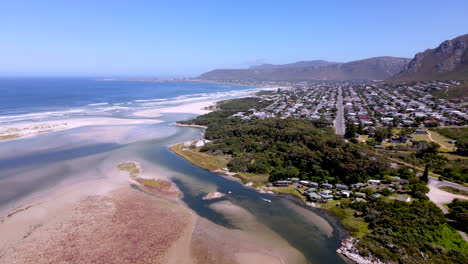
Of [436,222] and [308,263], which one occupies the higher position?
[436,222]

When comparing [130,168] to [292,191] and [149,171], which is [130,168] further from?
[292,191]

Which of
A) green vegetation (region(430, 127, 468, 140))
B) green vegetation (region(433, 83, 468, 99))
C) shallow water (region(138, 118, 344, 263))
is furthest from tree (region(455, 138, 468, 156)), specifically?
green vegetation (region(433, 83, 468, 99))

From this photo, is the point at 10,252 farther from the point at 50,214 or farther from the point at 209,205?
the point at 209,205

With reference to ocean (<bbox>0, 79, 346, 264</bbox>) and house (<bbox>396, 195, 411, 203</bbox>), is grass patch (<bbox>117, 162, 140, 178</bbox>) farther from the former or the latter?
house (<bbox>396, 195, 411, 203</bbox>)

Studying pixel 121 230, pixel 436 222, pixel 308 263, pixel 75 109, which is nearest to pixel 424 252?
pixel 436 222

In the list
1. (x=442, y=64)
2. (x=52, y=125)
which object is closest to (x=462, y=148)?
(x=52, y=125)

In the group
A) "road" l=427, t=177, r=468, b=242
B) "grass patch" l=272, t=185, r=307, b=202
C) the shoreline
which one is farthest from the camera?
the shoreline

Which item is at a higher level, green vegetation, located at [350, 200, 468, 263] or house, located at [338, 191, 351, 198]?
green vegetation, located at [350, 200, 468, 263]
